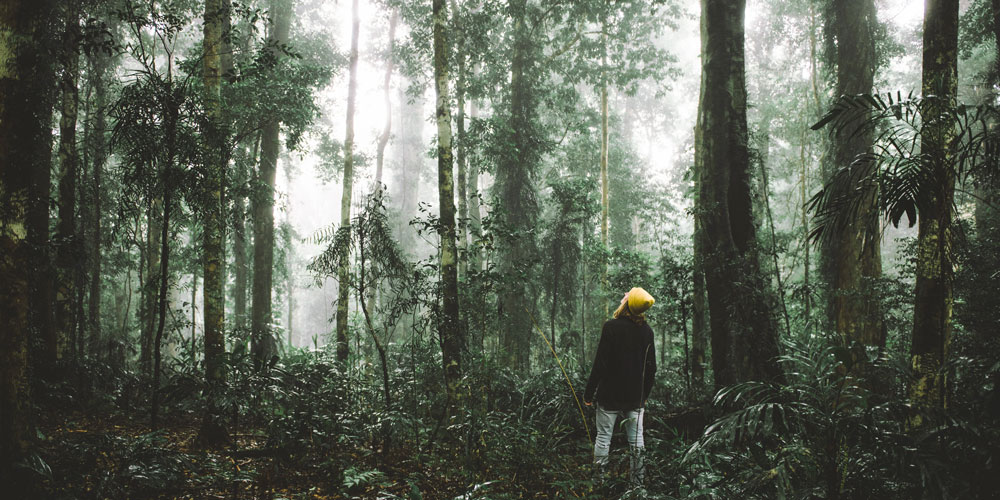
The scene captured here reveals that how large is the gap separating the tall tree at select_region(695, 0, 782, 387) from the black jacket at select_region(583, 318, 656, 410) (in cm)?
211

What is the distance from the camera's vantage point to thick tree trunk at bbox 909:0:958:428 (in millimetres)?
3334

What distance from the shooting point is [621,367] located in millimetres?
4359

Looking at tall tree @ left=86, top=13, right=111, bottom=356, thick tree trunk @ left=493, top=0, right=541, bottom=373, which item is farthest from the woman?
tall tree @ left=86, top=13, right=111, bottom=356

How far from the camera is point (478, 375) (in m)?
5.90

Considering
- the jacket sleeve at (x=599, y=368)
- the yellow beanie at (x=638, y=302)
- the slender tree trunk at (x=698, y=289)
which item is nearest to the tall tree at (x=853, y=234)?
the slender tree trunk at (x=698, y=289)

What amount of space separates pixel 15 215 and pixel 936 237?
6833 mm

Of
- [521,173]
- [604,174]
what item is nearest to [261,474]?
[521,173]

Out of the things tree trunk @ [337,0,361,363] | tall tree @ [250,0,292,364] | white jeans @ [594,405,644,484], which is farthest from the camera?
tall tree @ [250,0,292,364]

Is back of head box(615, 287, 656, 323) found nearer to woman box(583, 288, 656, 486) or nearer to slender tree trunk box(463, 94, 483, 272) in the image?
woman box(583, 288, 656, 486)

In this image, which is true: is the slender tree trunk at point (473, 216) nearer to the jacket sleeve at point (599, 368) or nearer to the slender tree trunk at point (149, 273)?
the jacket sleeve at point (599, 368)

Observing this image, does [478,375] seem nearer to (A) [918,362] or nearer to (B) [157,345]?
(B) [157,345]

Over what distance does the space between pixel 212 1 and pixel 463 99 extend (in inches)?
292

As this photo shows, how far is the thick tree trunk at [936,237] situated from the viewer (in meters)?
3.33

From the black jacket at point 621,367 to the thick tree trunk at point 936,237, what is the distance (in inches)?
79.1
